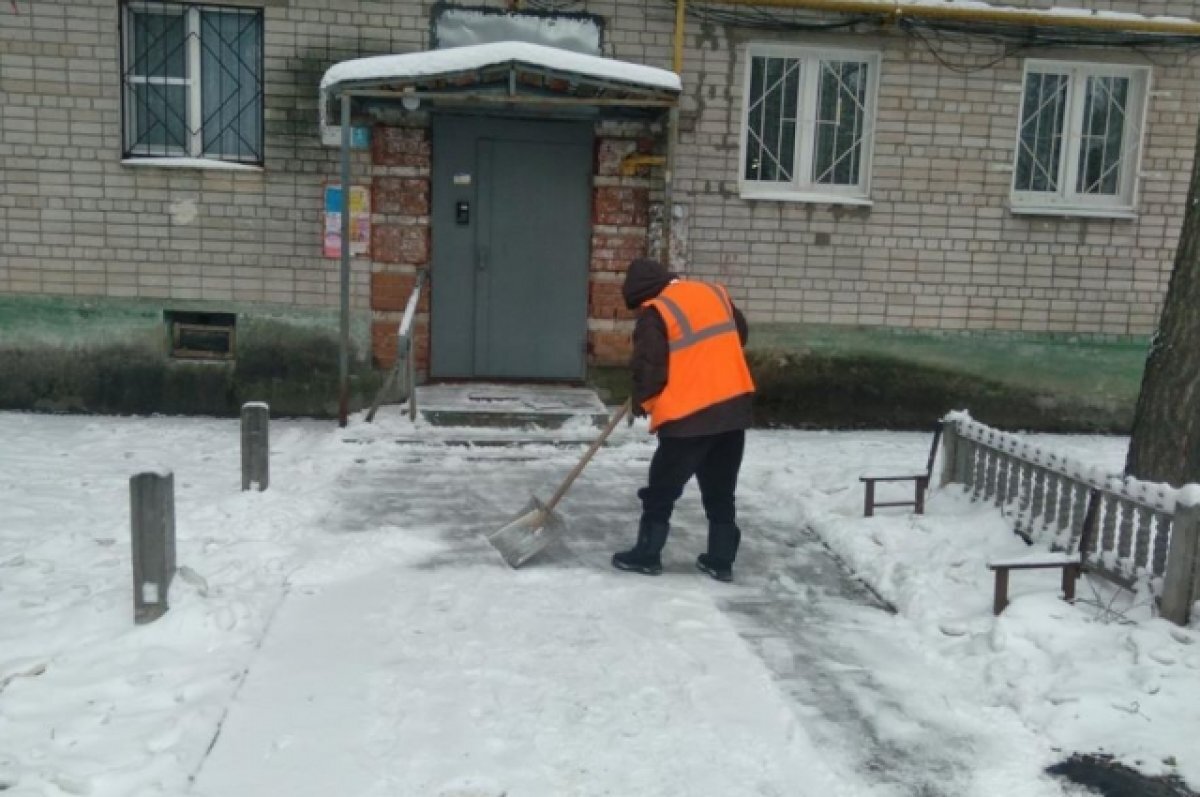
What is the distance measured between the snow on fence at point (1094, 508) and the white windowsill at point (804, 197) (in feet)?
12.2

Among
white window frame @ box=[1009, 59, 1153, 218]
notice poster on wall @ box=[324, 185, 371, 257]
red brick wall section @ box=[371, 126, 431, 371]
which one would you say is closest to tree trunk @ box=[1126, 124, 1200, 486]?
white window frame @ box=[1009, 59, 1153, 218]

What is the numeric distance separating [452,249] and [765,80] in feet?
11.0

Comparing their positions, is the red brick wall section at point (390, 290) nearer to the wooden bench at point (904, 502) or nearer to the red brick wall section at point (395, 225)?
the red brick wall section at point (395, 225)

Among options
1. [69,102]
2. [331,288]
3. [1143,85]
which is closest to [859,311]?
[1143,85]

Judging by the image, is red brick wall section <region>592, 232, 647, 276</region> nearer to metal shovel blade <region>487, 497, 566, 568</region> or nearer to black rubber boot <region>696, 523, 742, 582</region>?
metal shovel blade <region>487, 497, 566, 568</region>

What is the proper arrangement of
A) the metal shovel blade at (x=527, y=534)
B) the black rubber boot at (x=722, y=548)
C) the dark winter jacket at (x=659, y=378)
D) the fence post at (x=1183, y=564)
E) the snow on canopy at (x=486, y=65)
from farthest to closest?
1. the snow on canopy at (x=486, y=65)
2. the metal shovel blade at (x=527, y=534)
3. the black rubber boot at (x=722, y=548)
4. the dark winter jacket at (x=659, y=378)
5. the fence post at (x=1183, y=564)

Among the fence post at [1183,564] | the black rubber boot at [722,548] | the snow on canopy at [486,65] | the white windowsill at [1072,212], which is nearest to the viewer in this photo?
the fence post at [1183,564]

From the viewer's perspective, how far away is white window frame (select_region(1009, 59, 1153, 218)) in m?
9.95

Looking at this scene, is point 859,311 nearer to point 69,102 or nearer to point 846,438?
point 846,438

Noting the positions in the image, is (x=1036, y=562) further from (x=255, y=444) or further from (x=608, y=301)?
(x=608, y=301)

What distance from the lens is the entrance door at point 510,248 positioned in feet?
31.2

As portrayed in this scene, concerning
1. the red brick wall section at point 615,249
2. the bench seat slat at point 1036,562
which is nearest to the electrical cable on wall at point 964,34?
the red brick wall section at point 615,249

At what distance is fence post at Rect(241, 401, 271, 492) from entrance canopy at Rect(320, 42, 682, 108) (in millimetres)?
2817

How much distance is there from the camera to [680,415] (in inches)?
203
